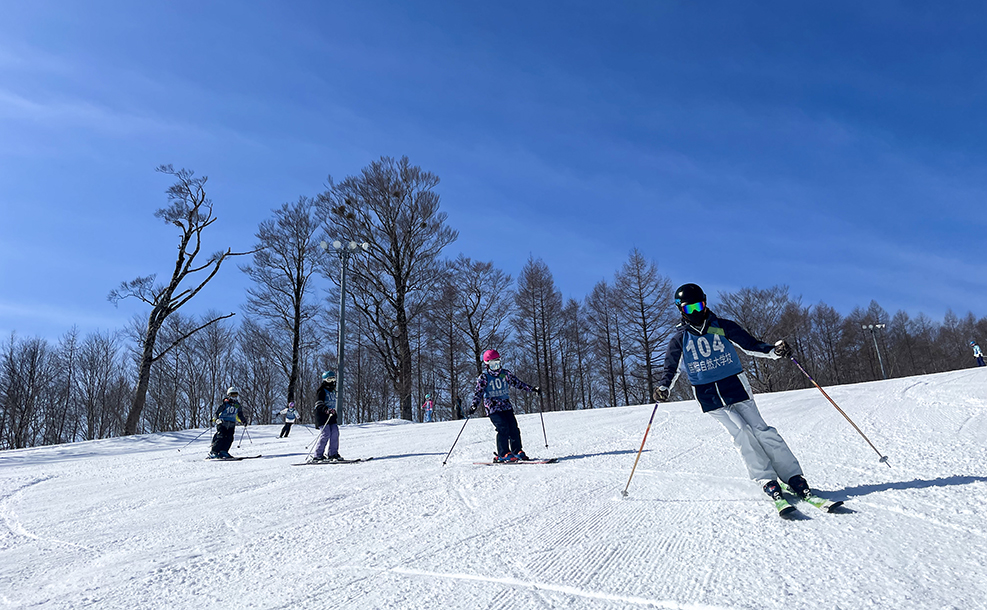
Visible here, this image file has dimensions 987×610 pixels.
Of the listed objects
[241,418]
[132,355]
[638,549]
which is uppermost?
[132,355]

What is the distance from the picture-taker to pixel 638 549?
2.54 metres

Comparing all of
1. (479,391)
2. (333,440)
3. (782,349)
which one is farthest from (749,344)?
(333,440)

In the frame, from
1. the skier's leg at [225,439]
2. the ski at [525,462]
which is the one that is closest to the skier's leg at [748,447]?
the ski at [525,462]

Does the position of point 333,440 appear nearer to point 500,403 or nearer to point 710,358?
point 500,403

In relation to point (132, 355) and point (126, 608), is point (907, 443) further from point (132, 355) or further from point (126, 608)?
point (132, 355)

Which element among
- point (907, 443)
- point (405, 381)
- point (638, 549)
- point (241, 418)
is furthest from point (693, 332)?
point (405, 381)

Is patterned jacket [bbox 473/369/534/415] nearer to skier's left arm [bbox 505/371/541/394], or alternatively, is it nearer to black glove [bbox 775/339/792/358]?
skier's left arm [bbox 505/371/541/394]

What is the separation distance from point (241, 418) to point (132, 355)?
37876 millimetres

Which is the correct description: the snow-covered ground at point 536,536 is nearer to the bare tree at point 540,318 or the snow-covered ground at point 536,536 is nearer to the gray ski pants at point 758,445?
the gray ski pants at point 758,445

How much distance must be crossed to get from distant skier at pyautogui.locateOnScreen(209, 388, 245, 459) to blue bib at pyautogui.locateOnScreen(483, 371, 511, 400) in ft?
19.0

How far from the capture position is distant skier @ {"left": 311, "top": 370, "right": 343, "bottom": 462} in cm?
790

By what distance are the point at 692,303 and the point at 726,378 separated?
0.65 metres

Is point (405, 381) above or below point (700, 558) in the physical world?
above

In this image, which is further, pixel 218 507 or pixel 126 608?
pixel 218 507
